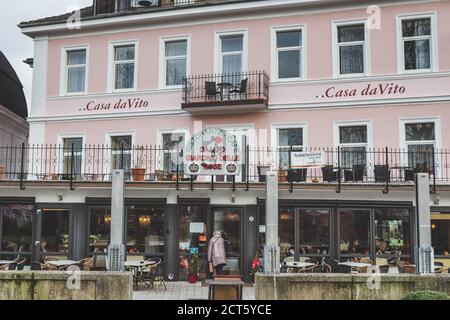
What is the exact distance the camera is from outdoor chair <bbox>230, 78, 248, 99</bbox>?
18.5 metres

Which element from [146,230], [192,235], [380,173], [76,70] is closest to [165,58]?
[76,70]

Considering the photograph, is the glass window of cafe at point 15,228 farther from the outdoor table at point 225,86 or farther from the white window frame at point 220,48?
the white window frame at point 220,48

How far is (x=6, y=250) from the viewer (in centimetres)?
1748

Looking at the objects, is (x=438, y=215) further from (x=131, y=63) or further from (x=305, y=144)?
(x=131, y=63)

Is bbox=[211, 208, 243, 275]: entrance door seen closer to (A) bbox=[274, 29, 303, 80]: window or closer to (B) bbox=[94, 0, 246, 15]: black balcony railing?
(A) bbox=[274, 29, 303, 80]: window

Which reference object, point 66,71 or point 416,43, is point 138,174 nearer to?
point 66,71

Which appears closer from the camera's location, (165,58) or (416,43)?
(416,43)

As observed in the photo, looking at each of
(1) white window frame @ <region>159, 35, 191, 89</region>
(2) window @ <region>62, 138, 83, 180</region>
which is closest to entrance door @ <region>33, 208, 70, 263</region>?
(2) window @ <region>62, 138, 83, 180</region>

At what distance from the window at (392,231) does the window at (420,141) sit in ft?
5.80

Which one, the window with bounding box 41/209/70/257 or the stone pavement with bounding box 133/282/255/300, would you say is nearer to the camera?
the stone pavement with bounding box 133/282/255/300

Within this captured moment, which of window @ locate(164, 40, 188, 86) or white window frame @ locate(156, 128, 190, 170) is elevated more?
window @ locate(164, 40, 188, 86)

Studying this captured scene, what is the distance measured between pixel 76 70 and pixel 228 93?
20.1 ft

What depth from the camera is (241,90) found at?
1855cm

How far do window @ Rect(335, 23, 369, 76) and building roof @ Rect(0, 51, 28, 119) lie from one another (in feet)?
46.9
